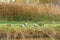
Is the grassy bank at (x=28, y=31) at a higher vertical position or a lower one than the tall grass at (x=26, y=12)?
lower

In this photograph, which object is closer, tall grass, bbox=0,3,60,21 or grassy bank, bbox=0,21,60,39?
grassy bank, bbox=0,21,60,39

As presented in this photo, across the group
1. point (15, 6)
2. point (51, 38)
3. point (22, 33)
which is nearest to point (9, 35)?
point (22, 33)

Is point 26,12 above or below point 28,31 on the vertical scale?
above

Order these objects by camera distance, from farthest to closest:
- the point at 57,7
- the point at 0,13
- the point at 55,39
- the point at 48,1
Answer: the point at 48,1 → the point at 57,7 → the point at 0,13 → the point at 55,39

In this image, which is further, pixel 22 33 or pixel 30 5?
pixel 30 5

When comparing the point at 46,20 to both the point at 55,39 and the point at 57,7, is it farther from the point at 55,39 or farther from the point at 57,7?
the point at 55,39

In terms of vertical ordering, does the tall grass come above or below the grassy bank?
above

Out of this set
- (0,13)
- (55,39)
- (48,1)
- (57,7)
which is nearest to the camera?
(55,39)

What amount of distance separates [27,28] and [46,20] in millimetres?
2218

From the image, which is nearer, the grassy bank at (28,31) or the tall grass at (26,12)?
the grassy bank at (28,31)

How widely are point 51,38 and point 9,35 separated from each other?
190 centimetres

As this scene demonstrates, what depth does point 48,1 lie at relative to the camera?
17281 millimetres

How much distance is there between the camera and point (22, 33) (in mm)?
12297

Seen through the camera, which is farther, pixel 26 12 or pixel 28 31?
pixel 26 12
